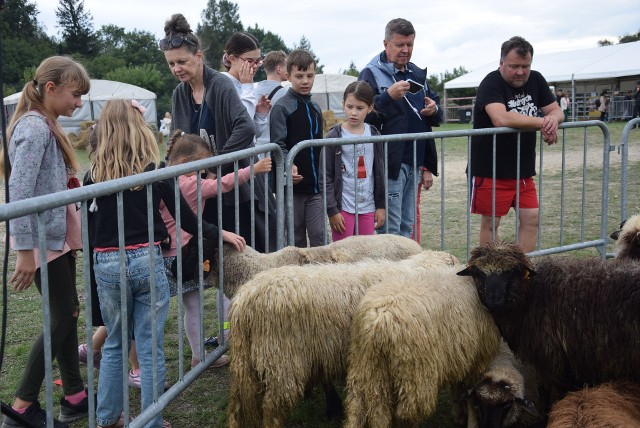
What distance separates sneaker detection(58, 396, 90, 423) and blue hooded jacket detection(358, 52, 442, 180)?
9.90 feet

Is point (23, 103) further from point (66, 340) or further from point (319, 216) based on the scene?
point (319, 216)

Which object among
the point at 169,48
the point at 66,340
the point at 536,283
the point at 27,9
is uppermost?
the point at 27,9

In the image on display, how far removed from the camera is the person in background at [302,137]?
507 centimetres

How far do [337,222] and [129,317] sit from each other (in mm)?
2089

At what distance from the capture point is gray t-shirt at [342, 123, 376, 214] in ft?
17.0

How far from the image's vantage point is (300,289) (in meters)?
3.31

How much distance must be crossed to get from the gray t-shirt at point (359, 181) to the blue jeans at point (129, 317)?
2045 millimetres

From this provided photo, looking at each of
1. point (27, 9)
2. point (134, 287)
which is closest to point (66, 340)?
point (134, 287)

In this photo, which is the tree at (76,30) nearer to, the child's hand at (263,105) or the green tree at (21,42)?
the green tree at (21,42)

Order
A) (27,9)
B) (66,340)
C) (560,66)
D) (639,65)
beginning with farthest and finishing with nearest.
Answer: (27,9), (560,66), (639,65), (66,340)

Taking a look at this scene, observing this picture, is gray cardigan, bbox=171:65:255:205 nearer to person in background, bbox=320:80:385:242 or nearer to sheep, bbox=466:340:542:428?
person in background, bbox=320:80:385:242

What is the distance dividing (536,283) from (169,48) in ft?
9.75

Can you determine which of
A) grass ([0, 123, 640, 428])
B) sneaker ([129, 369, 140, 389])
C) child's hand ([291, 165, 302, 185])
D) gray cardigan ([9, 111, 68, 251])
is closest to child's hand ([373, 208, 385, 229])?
child's hand ([291, 165, 302, 185])

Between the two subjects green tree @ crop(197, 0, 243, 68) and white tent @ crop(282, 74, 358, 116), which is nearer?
white tent @ crop(282, 74, 358, 116)
